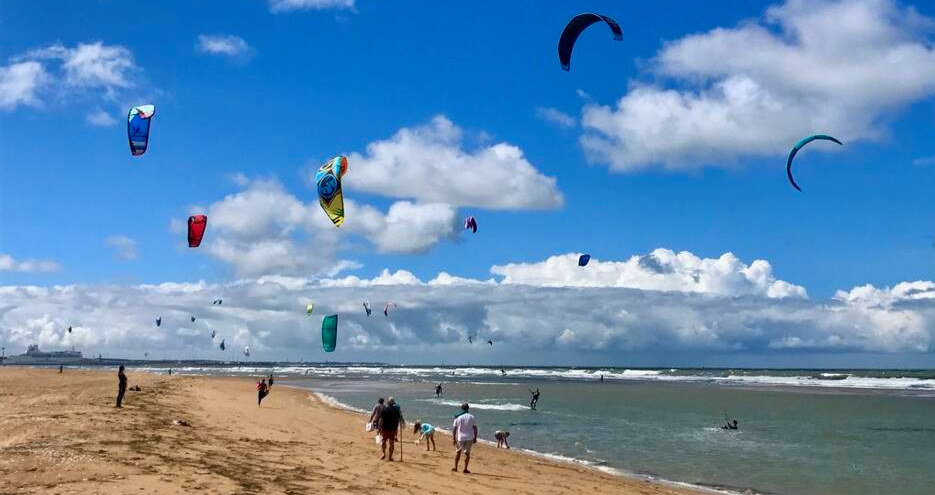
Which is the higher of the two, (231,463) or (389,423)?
(389,423)

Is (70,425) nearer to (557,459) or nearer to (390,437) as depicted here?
(390,437)

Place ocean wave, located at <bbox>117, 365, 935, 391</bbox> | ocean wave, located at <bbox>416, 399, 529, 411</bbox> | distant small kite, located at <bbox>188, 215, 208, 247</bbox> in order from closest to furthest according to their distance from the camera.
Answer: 1. distant small kite, located at <bbox>188, 215, 208, 247</bbox>
2. ocean wave, located at <bbox>416, 399, 529, 411</bbox>
3. ocean wave, located at <bbox>117, 365, 935, 391</bbox>

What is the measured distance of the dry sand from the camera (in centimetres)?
866

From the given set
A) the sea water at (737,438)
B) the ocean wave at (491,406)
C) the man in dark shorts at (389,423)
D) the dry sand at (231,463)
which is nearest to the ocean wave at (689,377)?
the ocean wave at (491,406)

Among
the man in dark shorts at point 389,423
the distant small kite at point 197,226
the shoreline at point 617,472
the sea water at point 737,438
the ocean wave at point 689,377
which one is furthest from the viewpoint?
the ocean wave at point 689,377

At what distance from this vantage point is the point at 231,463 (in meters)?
10.7

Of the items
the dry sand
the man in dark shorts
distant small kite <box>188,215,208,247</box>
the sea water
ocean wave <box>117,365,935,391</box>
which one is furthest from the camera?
ocean wave <box>117,365,935,391</box>

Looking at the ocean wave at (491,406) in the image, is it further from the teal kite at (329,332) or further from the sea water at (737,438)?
the teal kite at (329,332)

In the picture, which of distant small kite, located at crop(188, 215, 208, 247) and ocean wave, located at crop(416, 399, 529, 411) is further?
ocean wave, located at crop(416, 399, 529, 411)

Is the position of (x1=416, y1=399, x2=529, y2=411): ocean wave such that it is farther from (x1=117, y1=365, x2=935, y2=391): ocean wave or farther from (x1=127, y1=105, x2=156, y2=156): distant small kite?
(x1=117, y1=365, x2=935, y2=391): ocean wave

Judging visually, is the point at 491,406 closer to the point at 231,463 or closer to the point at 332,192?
the point at 332,192

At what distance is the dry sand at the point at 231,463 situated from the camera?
8.66m

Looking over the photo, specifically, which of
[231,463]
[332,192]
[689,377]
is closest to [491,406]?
[332,192]

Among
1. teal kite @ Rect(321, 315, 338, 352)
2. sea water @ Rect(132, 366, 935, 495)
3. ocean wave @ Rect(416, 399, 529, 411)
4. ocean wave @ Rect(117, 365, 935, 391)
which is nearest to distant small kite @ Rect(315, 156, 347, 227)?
teal kite @ Rect(321, 315, 338, 352)
